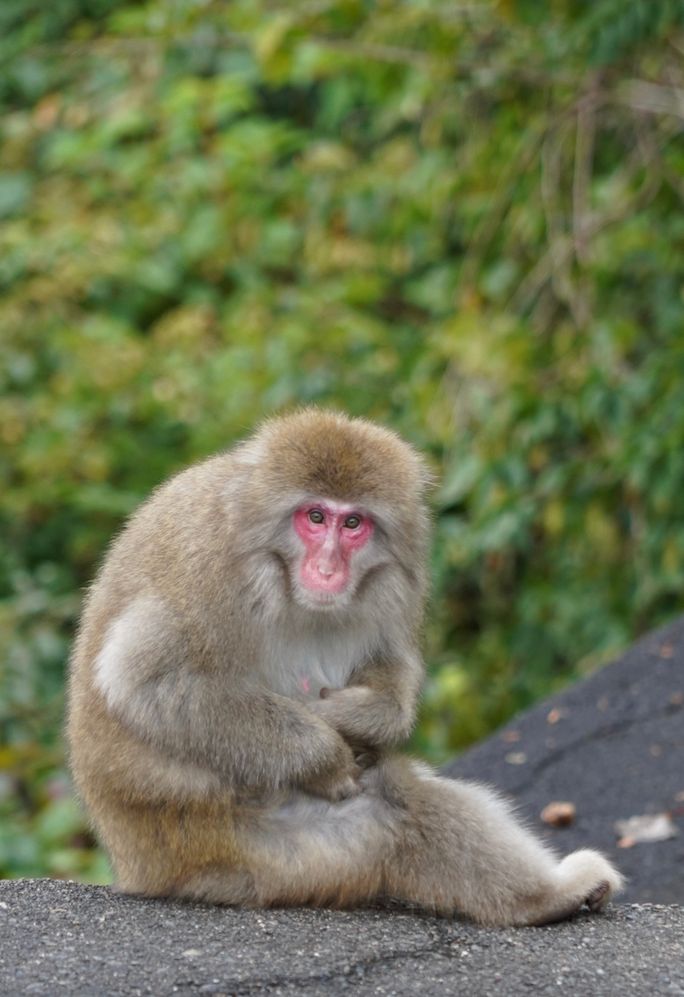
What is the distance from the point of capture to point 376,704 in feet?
12.9

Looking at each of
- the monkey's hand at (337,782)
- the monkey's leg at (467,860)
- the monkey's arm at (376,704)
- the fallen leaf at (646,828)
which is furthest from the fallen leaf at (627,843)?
the monkey's hand at (337,782)

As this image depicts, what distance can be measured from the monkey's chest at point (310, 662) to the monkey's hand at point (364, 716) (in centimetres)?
5

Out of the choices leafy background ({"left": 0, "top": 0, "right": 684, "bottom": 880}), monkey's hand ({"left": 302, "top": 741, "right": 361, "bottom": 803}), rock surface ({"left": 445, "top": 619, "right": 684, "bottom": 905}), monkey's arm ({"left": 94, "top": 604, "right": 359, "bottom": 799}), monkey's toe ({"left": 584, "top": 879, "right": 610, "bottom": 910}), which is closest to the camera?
monkey's arm ({"left": 94, "top": 604, "right": 359, "bottom": 799})

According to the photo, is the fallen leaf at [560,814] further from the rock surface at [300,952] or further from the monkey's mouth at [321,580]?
the monkey's mouth at [321,580]

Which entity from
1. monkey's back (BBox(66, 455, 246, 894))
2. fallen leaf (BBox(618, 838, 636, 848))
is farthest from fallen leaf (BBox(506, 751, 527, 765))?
monkey's back (BBox(66, 455, 246, 894))

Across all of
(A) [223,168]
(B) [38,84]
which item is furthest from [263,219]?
(B) [38,84]

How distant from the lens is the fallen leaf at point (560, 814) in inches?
247

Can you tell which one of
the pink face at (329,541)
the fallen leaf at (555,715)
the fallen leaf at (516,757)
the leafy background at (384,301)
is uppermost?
the leafy background at (384,301)

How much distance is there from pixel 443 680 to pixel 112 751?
502 centimetres

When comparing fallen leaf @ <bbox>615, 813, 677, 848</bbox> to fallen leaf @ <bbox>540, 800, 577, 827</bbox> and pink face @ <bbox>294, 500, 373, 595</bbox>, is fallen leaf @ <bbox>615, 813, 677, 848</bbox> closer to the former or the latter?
fallen leaf @ <bbox>540, 800, 577, 827</bbox>

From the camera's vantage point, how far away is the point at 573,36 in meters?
7.56

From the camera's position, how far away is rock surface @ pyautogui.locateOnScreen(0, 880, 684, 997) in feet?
11.4

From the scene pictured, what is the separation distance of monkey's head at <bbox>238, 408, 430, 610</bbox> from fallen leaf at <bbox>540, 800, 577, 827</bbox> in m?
2.44

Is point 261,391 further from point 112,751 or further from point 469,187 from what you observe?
point 112,751
